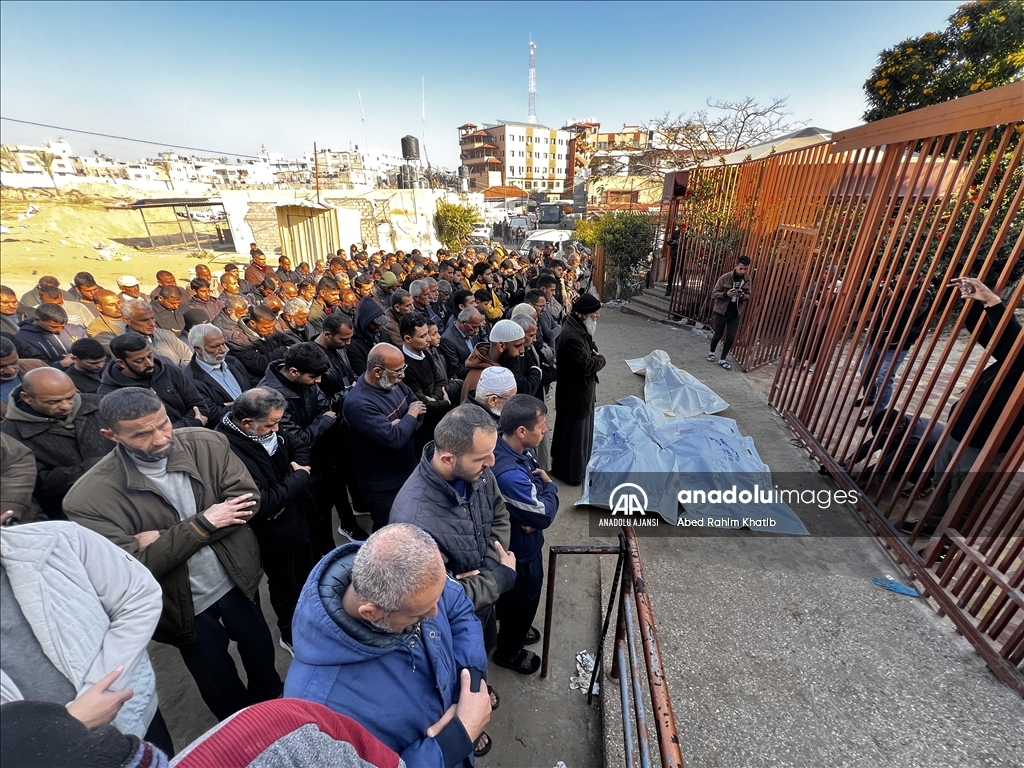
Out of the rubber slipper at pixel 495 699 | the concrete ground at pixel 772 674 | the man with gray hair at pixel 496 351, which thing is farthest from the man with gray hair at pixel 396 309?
the rubber slipper at pixel 495 699

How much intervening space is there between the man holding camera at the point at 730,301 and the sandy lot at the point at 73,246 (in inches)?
716

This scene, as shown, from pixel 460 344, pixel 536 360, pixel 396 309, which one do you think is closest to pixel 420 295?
pixel 396 309

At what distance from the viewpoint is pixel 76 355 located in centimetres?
308

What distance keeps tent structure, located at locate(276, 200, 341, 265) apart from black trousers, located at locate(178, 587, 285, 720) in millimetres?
14899

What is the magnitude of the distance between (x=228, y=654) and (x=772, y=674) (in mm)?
2981

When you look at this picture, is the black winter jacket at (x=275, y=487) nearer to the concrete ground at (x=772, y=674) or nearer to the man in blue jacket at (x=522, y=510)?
the concrete ground at (x=772, y=674)

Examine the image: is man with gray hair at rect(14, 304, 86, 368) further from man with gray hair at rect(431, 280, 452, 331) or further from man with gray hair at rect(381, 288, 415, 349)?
man with gray hair at rect(431, 280, 452, 331)

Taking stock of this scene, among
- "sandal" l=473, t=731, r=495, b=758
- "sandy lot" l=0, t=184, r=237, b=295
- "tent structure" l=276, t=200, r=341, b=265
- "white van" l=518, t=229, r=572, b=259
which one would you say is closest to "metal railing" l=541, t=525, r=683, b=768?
"sandal" l=473, t=731, r=495, b=758

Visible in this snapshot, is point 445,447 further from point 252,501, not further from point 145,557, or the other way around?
point 145,557

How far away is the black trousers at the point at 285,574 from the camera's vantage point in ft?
9.14

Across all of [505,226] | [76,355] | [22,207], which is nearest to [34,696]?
[76,355]

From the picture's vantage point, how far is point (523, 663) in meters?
2.89

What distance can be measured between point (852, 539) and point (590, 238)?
1354cm

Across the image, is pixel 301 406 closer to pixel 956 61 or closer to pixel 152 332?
pixel 152 332
